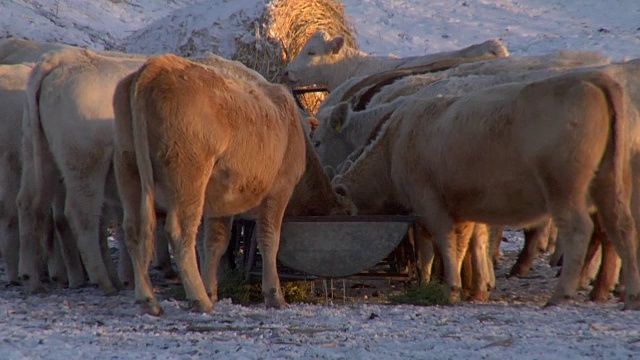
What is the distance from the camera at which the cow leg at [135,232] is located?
6590 millimetres

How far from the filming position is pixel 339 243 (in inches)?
301

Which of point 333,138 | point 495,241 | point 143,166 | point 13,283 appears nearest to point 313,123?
point 333,138

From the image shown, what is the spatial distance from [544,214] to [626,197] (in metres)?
0.58

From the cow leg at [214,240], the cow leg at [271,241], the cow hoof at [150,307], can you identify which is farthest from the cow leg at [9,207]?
the cow hoof at [150,307]

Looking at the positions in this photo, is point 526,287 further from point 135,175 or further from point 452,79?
point 135,175

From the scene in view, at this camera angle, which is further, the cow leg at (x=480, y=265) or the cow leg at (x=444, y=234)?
the cow leg at (x=480, y=265)

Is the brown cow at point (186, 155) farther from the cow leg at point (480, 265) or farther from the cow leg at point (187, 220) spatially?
the cow leg at point (480, 265)

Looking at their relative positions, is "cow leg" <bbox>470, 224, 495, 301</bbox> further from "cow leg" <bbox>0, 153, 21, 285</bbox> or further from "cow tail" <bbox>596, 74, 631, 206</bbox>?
"cow leg" <bbox>0, 153, 21, 285</bbox>

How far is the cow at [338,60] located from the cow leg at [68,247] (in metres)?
7.03

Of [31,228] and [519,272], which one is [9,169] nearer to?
[31,228]

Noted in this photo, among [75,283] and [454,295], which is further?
[75,283]

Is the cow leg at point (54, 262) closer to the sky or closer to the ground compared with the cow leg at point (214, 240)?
closer to the ground

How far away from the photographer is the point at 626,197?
731cm

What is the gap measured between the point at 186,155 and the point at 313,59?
9.53 m
